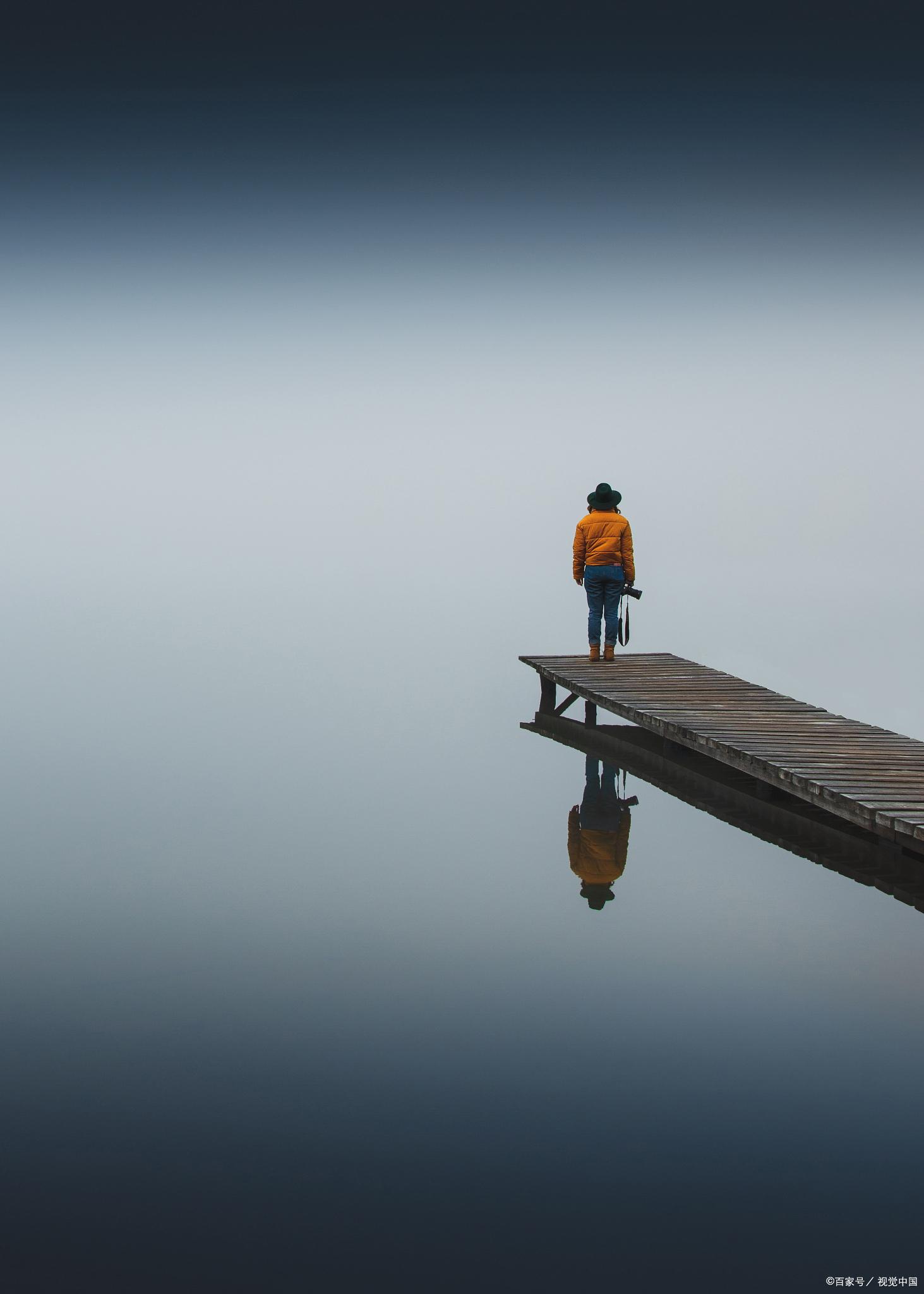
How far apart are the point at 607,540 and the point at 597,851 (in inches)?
171

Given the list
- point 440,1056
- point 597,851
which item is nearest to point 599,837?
point 597,851

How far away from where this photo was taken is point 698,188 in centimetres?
1636

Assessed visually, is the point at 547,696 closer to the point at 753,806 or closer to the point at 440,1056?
the point at 753,806

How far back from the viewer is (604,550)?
33.7ft

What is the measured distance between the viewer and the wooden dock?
610 centimetres

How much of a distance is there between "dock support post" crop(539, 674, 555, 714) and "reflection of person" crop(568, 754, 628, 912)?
8.49 ft

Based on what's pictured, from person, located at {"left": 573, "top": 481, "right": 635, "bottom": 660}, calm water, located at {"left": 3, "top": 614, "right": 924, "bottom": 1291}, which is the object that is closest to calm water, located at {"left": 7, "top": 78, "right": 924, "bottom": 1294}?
calm water, located at {"left": 3, "top": 614, "right": 924, "bottom": 1291}

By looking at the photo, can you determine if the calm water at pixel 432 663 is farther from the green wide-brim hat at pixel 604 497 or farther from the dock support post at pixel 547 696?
the green wide-brim hat at pixel 604 497

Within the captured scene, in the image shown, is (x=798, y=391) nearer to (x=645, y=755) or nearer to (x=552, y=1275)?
(x=645, y=755)

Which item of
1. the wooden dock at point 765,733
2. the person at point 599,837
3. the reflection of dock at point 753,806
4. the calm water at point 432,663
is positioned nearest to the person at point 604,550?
the wooden dock at point 765,733

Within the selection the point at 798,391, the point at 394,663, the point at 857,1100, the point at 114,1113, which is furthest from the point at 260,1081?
Result: the point at 798,391

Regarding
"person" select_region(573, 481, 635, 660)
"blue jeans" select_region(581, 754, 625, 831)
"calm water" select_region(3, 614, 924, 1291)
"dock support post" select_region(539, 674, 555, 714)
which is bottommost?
"calm water" select_region(3, 614, 924, 1291)

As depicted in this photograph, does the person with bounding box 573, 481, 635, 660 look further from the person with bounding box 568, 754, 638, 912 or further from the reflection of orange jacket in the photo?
the reflection of orange jacket

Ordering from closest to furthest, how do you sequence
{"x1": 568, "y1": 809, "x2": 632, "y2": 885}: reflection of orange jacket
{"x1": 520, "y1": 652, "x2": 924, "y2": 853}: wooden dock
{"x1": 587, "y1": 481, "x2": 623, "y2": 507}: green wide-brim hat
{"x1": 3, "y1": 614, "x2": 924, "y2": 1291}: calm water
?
{"x1": 3, "y1": 614, "x2": 924, "y2": 1291}: calm water < {"x1": 568, "y1": 809, "x2": 632, "y2": 885}: reflection of orange jacket < {"x1": 520, "y1": 652, "x2": 924, "y2": 853}: wooden dock < {"x1": 587, "y1": 481, "x2": 623, "y2": 507}: green wide-brim hat
